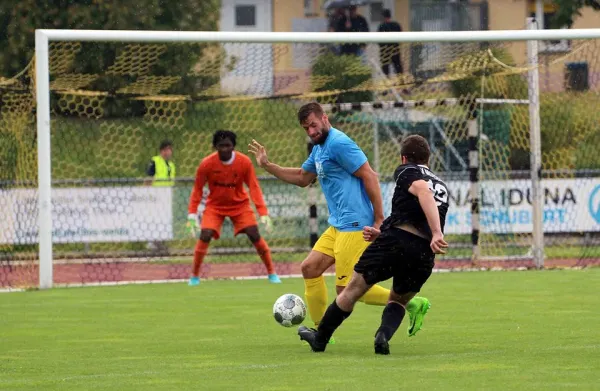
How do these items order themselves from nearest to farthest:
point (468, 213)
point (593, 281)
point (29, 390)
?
point (29, 390) < point (593, 281) < point (468, 213)

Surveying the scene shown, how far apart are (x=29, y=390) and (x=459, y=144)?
54.0ft

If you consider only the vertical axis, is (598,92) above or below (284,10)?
below

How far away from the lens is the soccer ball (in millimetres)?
10547

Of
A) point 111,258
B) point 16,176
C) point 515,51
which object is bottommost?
point 111,258

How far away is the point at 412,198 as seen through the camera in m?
9.29

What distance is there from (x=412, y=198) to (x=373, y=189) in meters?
0.87

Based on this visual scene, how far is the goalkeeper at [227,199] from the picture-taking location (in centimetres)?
1736

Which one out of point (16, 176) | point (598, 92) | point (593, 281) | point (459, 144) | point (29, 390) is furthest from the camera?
point (598, 92)

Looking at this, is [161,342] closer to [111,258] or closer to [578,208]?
[111,258]

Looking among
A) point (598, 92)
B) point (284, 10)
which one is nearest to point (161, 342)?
point (598, 92)

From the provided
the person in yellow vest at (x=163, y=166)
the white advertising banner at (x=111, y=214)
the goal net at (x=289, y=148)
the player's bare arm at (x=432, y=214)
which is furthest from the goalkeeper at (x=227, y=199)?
the player's bare arm at (x=432, y=214)

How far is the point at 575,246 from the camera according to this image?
22.3 metres

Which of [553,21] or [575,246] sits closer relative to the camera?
[575,246]

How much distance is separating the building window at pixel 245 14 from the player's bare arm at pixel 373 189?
3405 cm
